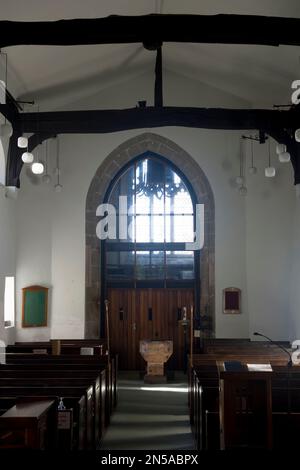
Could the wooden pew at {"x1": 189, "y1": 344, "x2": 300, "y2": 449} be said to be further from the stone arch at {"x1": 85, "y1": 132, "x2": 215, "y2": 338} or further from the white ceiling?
the white ceiling

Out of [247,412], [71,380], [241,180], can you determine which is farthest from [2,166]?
[247,412]

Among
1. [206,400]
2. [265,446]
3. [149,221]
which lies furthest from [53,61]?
[265,446]

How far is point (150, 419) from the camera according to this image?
687cm

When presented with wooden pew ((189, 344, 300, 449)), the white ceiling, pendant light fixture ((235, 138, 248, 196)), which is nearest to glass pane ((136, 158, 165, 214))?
pendant light fixture ((235, 138, 248, 196))

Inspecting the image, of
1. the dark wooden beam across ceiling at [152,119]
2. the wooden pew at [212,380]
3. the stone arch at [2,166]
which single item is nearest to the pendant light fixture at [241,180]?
the dark wooden beam across ceiling at [152,119]

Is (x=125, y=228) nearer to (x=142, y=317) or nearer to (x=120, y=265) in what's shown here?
(x=120, y=265)

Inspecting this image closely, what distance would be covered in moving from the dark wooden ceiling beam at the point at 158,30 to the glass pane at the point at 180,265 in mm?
6085

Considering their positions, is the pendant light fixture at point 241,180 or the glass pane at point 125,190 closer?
the pendant light fixture at point 241,180

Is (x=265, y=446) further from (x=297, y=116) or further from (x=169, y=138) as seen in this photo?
(x=169, y=138)

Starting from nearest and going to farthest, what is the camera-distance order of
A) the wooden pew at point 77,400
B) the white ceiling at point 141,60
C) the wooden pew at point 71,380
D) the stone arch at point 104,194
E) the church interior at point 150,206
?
the wooden pew at point 77,400, the wooden pew at point 71,380, the white ceiling at point 141,60, the church interior at point 150,206, the stone arch at point 104,194

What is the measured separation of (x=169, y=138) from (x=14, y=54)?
3796mm

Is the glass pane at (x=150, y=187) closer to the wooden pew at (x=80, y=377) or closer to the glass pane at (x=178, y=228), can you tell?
the glass pane at (x=178, y=228)

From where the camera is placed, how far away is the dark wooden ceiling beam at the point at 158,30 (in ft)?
17.3

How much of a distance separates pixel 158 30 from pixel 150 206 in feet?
19.7
